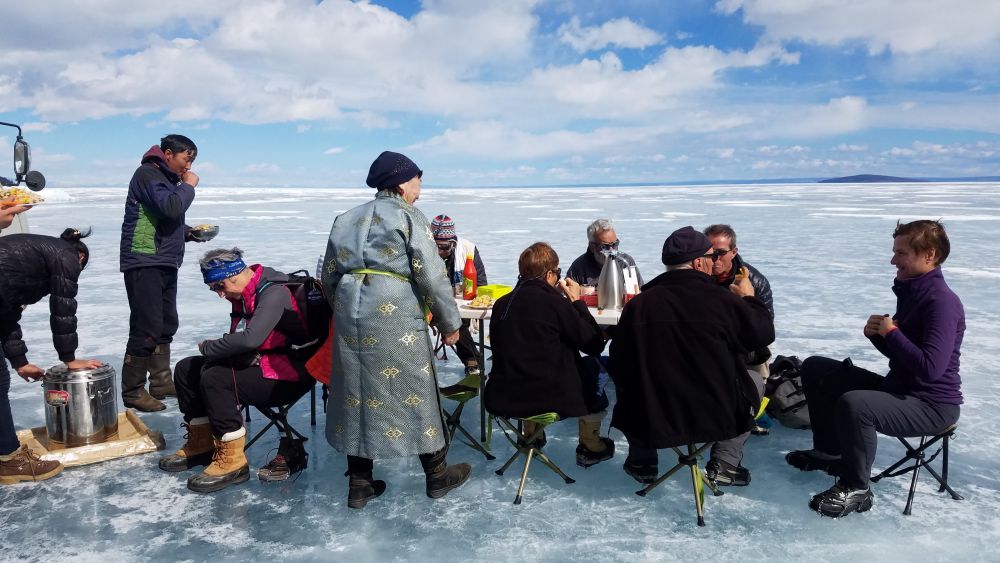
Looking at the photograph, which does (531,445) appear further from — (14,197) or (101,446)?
(14,197)

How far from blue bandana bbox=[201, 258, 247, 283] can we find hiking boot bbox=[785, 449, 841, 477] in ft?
10.8

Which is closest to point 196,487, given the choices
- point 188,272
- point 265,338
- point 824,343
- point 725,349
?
point 265,338

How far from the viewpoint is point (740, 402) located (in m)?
3.20

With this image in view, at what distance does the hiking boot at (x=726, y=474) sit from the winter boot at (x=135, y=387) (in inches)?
150

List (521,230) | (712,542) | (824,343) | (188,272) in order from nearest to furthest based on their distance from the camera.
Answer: (712,542)
(824,343)
(188,272)
(521,230)

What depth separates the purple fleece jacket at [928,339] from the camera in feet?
9.77

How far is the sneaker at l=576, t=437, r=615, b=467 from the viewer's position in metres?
3.90

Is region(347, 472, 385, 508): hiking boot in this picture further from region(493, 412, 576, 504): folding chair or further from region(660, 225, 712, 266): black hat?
region(660, 225, 712, 266): black hat

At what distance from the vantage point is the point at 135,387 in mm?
4859

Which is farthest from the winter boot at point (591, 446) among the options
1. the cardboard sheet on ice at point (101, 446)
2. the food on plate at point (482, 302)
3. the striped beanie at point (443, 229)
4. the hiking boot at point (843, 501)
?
the cardboard sheet on ice at point (101, 446)

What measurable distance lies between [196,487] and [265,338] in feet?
2.99

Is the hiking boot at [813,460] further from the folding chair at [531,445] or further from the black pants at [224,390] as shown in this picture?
the black pants at [224,390]

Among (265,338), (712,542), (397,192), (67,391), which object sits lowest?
(712,542)

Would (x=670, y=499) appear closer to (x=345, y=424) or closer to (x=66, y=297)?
(x=345, y=424)
